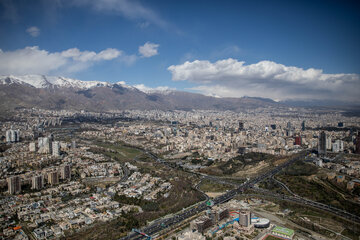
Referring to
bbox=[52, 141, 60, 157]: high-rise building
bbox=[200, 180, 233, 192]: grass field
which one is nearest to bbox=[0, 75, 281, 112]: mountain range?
bbox=[52, 141, 60, 157]: high-rise building

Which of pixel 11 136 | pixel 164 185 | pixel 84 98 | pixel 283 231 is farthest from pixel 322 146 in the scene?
pixel 84 98

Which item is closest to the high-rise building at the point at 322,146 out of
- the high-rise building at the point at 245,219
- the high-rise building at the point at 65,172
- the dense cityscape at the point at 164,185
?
the dense cityscape at the point at 164,185

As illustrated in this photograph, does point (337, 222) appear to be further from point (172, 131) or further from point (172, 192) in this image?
point (172, 131)

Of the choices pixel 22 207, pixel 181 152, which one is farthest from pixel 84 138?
pixel 22 207

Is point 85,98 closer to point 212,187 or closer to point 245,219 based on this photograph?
point 212,187

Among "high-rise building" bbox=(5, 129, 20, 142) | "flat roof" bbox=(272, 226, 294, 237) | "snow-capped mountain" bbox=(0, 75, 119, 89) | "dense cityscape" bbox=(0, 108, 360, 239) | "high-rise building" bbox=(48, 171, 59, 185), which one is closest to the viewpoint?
"flat roof" bbox=(272, 226, 294, 237)

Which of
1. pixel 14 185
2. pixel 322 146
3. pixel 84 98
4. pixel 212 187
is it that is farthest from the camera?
pixel 84 98

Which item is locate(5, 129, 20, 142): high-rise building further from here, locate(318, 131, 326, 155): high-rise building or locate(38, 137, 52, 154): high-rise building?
locate(318, 131, 326, 155): high-rise building
